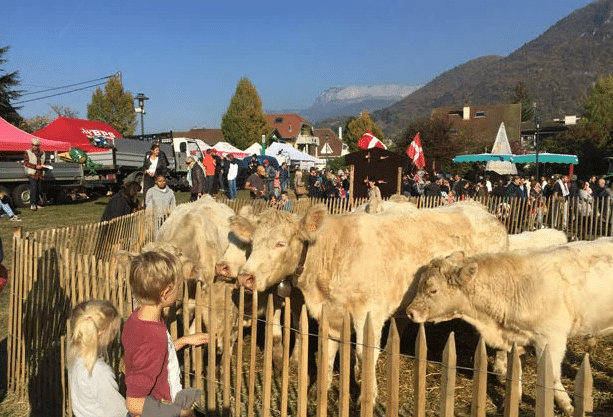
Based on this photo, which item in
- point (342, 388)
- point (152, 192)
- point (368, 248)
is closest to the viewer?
point (342, 388)

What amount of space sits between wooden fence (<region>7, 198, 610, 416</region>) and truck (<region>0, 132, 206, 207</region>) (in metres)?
13.8

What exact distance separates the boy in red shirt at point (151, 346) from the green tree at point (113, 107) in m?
55.1

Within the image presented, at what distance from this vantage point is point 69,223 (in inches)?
638

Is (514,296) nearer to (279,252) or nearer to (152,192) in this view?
(279,252)

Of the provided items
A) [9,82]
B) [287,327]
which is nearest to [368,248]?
[287,327]

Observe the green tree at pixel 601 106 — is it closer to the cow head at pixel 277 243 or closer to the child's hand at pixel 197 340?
the cow head at pixel 277 243

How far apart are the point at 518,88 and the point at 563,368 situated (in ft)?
370

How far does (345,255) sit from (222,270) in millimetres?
1324

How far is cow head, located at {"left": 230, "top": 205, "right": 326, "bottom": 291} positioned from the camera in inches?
209

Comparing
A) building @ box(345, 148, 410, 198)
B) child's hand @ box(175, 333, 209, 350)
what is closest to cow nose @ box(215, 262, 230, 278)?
child's hand @ box(175, 333, 209, 350)

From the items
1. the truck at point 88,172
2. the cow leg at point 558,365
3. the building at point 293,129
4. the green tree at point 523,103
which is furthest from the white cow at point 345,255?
the green tree at point 523,103

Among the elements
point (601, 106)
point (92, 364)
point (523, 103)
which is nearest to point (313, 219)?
point (92, 364)

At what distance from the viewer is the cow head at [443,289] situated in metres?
5.33

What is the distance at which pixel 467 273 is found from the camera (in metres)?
5.31
